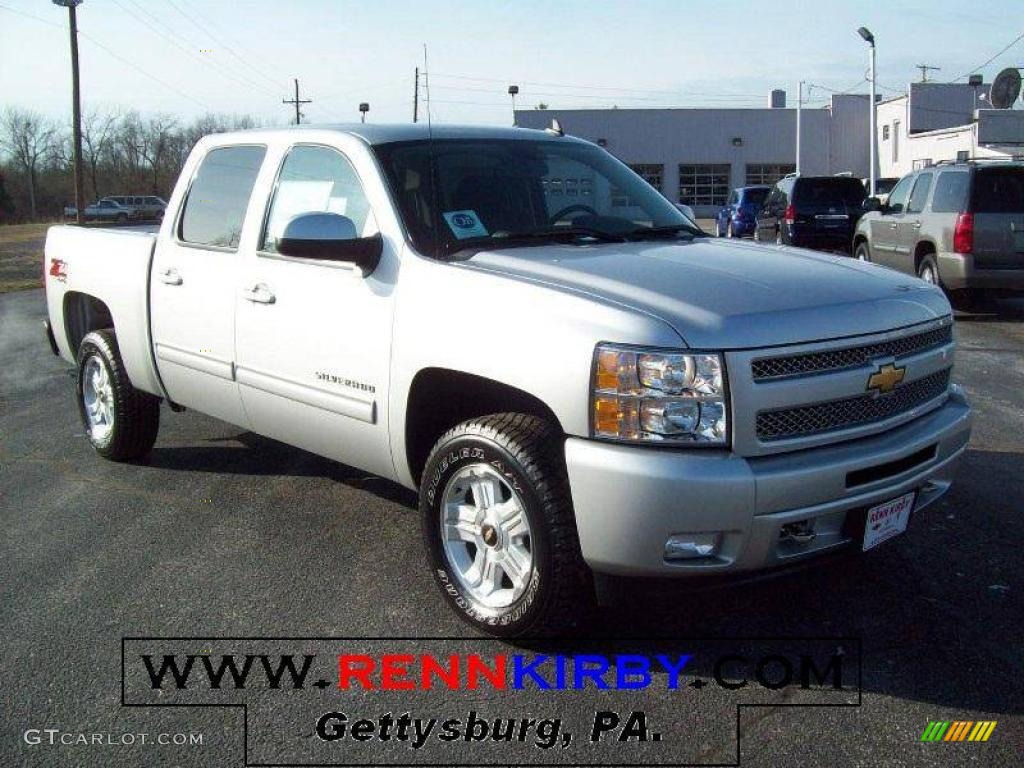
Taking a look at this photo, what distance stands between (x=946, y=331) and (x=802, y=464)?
1252mm

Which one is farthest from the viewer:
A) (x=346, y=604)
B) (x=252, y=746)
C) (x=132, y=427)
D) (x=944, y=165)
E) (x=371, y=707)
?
(x=944, y=165)

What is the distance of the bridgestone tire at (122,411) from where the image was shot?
6293 mm

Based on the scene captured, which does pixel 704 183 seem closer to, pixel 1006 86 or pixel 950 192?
pixel 1006 86

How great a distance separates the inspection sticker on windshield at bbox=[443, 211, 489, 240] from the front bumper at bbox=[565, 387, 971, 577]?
4.34 feet

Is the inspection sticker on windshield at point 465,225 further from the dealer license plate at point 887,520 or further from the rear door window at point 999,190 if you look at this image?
the rear door window at point 999,190

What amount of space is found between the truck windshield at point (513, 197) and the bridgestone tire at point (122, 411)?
2.57m

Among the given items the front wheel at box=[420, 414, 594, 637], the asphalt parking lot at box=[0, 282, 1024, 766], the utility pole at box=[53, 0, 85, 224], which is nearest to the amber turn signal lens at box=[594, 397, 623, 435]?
the front wheel at box=[420, 414, 594, 637]

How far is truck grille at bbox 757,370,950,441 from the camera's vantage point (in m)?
3.48

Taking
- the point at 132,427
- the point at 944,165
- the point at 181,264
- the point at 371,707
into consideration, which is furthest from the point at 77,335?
the point at 944,165

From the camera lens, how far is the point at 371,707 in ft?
11.4

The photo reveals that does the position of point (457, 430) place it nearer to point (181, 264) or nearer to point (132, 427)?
point (181, 264)

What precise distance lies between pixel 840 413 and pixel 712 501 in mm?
663

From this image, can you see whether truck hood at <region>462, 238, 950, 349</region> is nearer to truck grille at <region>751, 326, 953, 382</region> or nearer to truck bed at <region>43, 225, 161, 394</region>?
truck grille at <region>751, 326, 953, 382</region>

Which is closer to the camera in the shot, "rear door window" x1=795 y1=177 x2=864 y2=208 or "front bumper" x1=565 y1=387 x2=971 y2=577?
→ "front bumper" x1=565 y1=387 x2=971 y2=577
